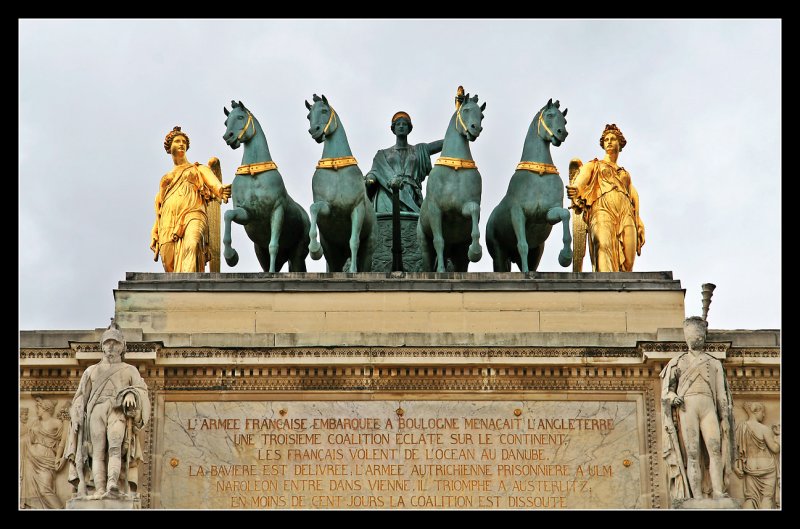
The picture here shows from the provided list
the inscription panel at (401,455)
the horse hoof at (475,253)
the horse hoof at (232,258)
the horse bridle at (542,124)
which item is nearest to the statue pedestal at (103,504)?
the inscription panel at (401,455)

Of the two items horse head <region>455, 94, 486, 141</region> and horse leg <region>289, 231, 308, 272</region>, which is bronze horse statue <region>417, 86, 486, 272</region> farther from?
horse leg <region>289, 231, 308, 272</region>

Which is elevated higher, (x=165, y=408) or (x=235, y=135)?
(x=235, y=135)

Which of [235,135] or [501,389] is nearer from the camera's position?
[501,389]

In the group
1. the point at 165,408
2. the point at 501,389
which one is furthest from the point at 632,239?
the point at 165,408

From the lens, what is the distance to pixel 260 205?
43250mm

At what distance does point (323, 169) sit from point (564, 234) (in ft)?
12.6

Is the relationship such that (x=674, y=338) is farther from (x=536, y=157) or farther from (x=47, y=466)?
(x=47, y=466)

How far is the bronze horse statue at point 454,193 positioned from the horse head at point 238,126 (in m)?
2.94

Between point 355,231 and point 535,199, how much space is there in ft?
9.19

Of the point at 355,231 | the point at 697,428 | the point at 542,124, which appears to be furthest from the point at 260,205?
the point at 697,428

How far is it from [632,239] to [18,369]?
1014cm

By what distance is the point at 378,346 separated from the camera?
40031 millimetres

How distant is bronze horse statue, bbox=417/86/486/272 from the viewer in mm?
43031

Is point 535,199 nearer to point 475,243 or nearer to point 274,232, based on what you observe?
point 475,243
